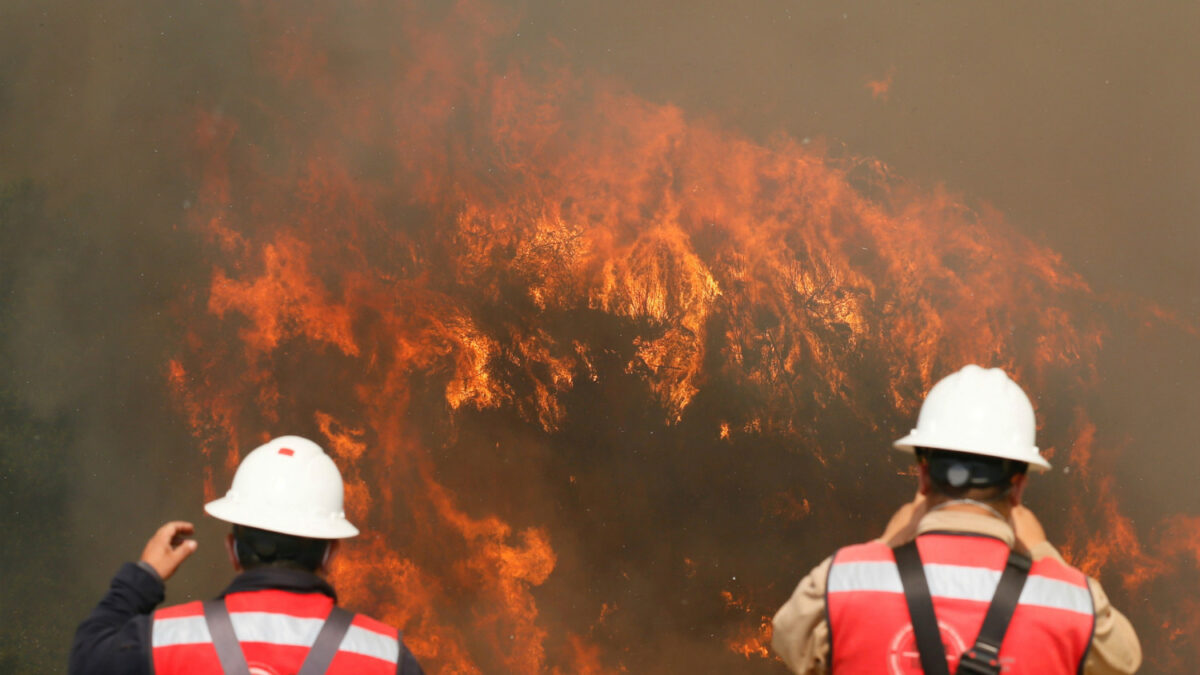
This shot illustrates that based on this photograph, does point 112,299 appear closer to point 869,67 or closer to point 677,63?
point 677,63

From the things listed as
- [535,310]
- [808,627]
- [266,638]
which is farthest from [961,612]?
[535,310]

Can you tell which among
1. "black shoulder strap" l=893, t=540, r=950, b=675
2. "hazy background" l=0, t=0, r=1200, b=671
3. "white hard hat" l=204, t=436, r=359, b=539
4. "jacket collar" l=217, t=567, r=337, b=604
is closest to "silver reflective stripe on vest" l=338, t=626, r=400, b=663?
"jacket collar" l=217, t=567, r=337, b=604

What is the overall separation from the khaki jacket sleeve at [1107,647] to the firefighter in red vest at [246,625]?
5.98ft

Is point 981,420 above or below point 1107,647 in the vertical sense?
above

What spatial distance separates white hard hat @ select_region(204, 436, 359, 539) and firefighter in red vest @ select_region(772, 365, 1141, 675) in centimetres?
154

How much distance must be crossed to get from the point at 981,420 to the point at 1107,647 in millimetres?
738

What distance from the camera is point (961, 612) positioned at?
7.41 feet

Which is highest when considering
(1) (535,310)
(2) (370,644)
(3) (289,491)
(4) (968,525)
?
(1) (535,310)

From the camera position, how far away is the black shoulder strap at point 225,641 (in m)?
2.35

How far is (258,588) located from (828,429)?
369 centimetres

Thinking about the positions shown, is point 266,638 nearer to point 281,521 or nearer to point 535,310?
point 281,521

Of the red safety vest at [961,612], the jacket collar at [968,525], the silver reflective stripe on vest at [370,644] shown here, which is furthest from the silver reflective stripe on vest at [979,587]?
the silver reflective stripe on vest at [370,644]

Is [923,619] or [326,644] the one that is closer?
[923,619]

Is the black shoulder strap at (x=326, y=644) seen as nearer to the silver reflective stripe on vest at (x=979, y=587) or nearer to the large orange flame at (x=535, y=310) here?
the silver reflective stripe on vest at (x=979, y=587)
